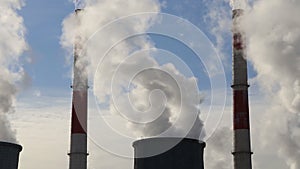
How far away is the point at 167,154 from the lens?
146 feet

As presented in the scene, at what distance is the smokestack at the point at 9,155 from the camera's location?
4191cm

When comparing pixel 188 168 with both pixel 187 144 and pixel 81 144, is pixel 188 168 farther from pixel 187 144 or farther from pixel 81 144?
pixel 81 144

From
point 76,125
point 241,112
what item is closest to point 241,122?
point 241,112

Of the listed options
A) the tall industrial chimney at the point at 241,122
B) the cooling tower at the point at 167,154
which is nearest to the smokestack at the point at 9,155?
the cooling tower at the point at 167,154

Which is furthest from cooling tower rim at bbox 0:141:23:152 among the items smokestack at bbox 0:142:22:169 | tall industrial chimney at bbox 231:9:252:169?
tall industrial chimney at bbox 231:9:252:169

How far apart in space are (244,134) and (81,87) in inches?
604

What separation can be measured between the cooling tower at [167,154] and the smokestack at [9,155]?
9.37 meters

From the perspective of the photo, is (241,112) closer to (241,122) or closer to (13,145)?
(241,122)

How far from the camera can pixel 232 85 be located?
151ft

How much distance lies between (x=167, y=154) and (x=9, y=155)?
476 inches

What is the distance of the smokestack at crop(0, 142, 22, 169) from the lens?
137 feet

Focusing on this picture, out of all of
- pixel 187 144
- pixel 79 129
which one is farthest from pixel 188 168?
pixel 79 129

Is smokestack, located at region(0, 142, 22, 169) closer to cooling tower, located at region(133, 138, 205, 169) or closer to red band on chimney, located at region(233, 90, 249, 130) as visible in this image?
cooling tower, located at region(133, 138, 205, 169)

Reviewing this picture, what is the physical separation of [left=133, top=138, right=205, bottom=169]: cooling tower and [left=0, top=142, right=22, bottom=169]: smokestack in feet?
30.7
